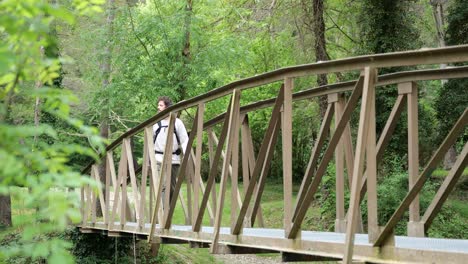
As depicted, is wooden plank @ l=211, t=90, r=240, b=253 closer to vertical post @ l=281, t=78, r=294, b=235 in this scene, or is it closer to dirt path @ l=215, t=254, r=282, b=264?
vertical post @ l=281, t=78, r=294, b=235

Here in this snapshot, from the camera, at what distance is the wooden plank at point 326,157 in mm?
5398

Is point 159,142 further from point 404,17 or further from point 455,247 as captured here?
point 404,17

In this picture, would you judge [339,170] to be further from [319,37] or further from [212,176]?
[319,37]

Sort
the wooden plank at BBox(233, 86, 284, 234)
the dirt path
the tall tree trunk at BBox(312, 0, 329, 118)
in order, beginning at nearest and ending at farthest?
the wooden plank at BBox(233, 86, 284, 234) < the dirt path < the tall tree trunk at BBox(312, 0, 329, 118)

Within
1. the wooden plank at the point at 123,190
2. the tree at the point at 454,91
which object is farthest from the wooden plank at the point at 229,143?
the tree at the point at 454,91

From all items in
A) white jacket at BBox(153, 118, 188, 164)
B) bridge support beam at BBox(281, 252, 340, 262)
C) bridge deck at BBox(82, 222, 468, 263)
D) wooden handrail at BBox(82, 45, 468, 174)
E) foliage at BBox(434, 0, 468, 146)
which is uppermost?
foliage at BBox(434, 0, 468, 146)

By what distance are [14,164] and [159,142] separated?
23.8 ft

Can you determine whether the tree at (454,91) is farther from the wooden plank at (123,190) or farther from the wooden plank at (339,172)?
the wooden plank at (339,172)

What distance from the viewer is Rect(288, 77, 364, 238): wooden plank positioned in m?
5.40

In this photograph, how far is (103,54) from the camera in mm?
16328

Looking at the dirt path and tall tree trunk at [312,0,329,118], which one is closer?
the dirt path

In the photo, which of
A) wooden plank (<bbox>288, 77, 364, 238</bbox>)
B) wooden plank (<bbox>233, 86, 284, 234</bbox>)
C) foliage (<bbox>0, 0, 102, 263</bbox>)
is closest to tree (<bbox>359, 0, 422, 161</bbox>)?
wooden plank (<bbox>233, 86, 284, 234</bbox>)

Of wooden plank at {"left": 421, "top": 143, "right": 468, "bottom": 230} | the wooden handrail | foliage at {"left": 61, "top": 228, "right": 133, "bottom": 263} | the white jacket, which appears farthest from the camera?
foliage at {"left": 61, "top": 228, "right": 133, "bottom": 263}

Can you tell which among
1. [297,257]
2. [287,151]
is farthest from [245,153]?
[297,257]
